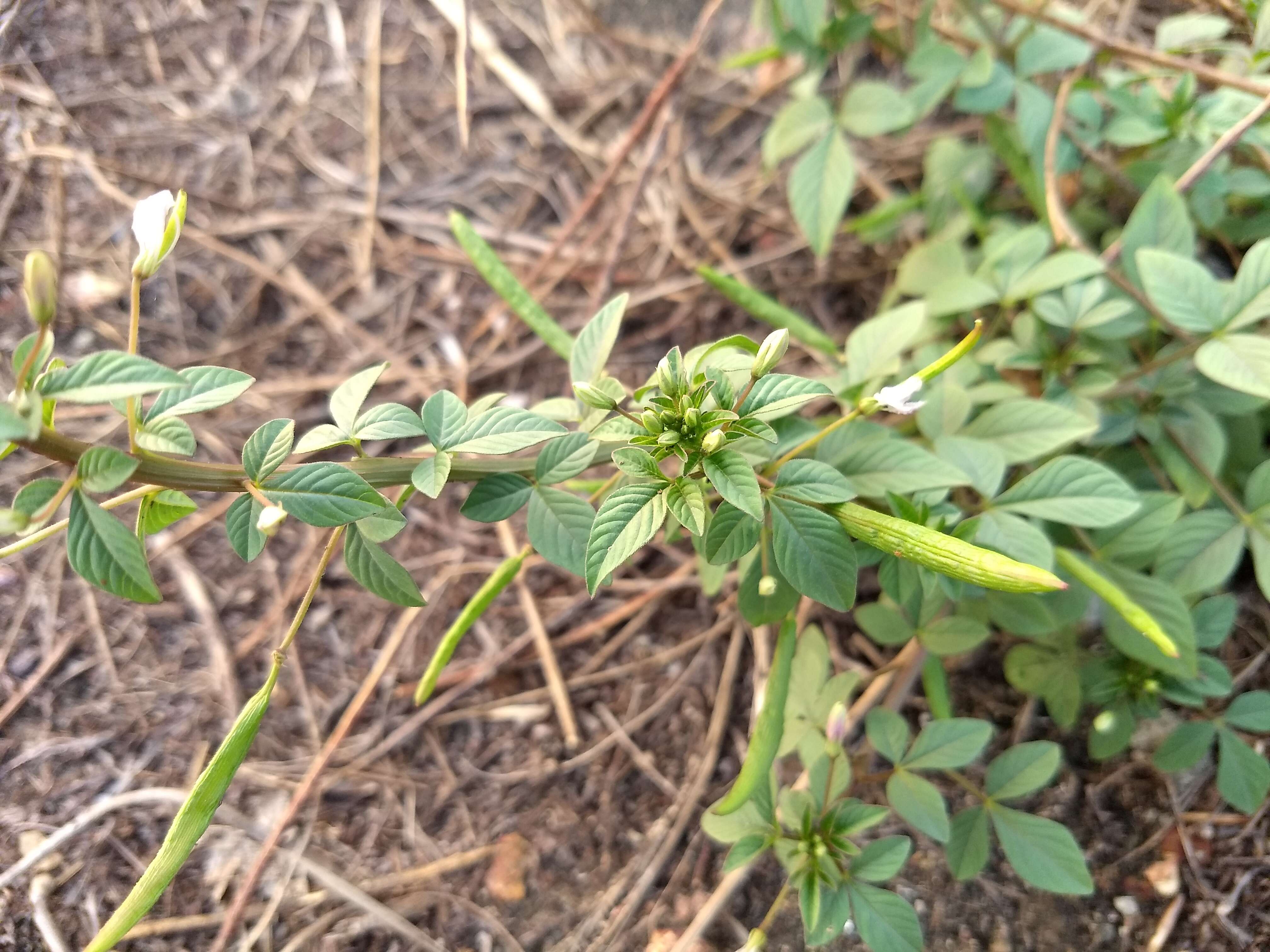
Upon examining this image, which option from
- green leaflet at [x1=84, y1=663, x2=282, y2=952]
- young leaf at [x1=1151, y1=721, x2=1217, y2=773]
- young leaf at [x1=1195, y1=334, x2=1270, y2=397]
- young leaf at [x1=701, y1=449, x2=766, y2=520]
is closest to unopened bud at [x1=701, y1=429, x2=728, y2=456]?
young leaf at [x1=701, y1=449, x2=766, y2=520]

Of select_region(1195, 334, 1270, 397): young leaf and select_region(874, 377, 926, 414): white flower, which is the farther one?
select_region(1195, 334, 1270, 397): young leaf

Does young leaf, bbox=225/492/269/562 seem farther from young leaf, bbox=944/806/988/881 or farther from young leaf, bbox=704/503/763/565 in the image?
young leaf, bbox=944/806/988/881

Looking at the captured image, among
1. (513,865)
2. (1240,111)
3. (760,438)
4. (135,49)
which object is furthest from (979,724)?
(135,49)

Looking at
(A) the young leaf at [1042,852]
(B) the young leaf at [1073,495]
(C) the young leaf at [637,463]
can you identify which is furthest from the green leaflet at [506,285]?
(A) the young leaf at [1042,852]

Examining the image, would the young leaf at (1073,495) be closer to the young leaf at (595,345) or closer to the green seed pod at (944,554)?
the green seed pod at (944,554)

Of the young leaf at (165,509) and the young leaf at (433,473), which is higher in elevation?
the young leaf at (433,473)

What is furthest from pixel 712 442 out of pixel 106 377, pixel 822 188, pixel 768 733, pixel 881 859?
pixel 822 188
